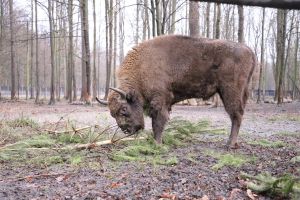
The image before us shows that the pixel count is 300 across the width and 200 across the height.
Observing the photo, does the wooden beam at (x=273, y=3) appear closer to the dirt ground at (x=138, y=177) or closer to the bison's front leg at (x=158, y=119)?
the dirt ground at (x=138, y=177)

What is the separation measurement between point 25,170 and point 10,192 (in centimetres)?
118

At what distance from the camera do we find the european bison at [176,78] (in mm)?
7367

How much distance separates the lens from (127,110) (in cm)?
735

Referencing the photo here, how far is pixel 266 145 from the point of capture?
7359 millimetres

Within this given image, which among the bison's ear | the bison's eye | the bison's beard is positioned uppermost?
the bison's ear

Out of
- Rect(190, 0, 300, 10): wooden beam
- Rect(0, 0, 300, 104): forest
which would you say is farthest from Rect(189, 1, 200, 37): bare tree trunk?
Rect(190, 0, 300, 10): wooden beam

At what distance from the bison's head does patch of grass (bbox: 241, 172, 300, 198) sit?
3.46 meters

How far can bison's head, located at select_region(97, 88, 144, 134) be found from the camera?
24.1 ft

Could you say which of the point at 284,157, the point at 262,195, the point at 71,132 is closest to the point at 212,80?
the point at 284,157

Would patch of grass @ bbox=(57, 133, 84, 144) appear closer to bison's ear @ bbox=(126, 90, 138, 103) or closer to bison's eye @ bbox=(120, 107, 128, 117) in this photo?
bison's eye @ bbox=(120, 107, 128, 117)

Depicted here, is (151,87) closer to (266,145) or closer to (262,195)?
(266,145)

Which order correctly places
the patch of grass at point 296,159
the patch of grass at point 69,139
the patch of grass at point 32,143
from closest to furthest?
the patch of grass at point 296,159 → the patch of grass at point 32,143 → the patch of grass at point 69,139

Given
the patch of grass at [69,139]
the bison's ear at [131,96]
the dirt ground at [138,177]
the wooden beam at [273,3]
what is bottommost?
the dirt ground at [138,177]

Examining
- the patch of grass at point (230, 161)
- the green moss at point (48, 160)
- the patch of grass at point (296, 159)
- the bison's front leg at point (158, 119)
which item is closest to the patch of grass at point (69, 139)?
the bison's front leg at point (158, 119)
